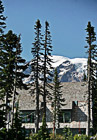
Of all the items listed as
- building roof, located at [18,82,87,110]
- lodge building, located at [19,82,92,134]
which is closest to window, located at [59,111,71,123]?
lodge building, located at [19,82,92,134]

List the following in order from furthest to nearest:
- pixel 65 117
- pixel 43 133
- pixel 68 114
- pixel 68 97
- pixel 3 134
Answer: pixel 68 97 < pixel 65 117 < pixel 68 114 < pixel 43 133 < pixel 3 134

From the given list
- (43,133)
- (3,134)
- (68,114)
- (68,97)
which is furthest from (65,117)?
(3,134)

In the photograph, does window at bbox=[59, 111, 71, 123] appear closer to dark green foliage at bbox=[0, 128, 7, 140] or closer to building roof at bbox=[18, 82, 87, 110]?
building roof at bbox=[18, 82, 87, 110]

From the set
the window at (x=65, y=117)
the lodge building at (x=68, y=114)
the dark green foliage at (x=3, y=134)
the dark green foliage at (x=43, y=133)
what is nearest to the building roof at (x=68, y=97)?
the lodge building at (x=68, y=114)

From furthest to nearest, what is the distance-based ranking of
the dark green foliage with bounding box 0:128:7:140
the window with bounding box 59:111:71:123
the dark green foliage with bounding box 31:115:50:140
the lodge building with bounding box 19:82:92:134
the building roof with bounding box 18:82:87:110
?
the building roof with bounding box 18:82:87:110 → the window with bounding box 59:111:71:123 → the lodge building with bounding box 19:82:92:134 → the dark green foliage with bounding box 31:115:50:140 → the dark green foliage with bounding box 0:128:7:140

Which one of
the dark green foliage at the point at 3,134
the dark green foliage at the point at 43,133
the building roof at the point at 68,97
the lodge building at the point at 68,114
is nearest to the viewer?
the dark green foliage at the point at 3,134

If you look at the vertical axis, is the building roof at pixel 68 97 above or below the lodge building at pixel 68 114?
above

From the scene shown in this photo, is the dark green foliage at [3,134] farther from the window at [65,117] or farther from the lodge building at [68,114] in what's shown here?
the window at [65,117]

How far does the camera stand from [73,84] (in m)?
58.5

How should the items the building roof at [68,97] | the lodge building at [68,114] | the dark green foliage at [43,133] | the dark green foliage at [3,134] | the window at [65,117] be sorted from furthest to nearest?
1. the building roof at [68,97]
2. the window at [65,117]
3. the lodge building at [68,114]
4. the dark green foliage at [43,133]
5. the dark green foliage at [3,134]

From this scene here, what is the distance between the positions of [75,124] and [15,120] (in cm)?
2796

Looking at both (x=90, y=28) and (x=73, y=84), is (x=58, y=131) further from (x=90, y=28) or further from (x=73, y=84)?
(x=90, y=28)

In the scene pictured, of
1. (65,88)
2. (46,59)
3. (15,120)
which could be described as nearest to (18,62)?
(46,59)

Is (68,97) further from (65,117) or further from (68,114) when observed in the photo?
(65,117)
